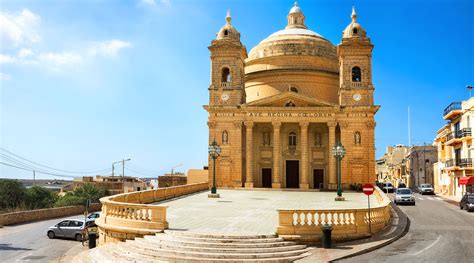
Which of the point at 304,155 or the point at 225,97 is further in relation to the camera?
the point at 225,97

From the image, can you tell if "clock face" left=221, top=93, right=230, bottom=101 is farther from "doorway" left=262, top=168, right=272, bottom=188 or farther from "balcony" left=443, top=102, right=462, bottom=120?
"balcony" left=443, top=102, right=462, bottom=120

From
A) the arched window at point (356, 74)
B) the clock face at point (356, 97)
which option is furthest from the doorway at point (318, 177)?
the arched window at point (356, 74)

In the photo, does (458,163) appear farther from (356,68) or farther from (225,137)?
(225,137)

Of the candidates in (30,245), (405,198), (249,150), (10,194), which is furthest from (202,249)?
(10,194)

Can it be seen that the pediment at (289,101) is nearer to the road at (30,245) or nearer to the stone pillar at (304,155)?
the stone pillar at (304,155)

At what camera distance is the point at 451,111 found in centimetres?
4488

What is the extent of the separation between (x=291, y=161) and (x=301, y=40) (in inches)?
585

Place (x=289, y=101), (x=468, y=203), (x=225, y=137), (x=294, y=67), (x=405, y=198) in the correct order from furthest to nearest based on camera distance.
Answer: (x=294, y=67) → (x=225, y=137) → (x=289, y=101) → (x=405, y=198) → (x=468, y=203)

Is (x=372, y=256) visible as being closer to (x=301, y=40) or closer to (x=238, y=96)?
(x=238, y=96)

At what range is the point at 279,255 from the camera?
13234 mm

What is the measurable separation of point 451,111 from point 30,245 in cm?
3824

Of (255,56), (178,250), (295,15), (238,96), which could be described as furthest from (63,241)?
(295,15)

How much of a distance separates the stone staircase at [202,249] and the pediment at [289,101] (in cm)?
3026

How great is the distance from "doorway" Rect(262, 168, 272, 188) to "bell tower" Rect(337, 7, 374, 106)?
970 centimetres
